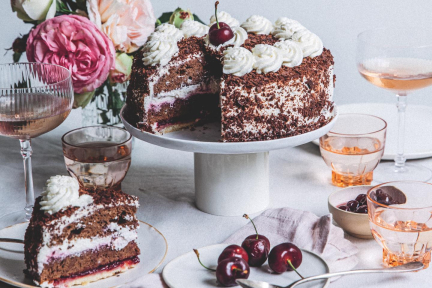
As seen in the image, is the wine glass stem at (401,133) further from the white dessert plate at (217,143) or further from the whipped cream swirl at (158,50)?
the whipped cream swirl at (158,50)

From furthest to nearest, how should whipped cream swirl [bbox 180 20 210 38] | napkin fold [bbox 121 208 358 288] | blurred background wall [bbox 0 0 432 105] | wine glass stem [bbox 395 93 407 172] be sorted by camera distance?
blurred background wall [bbox 0 0 432 105] → wine glass stem [bbox 395 93 407 172] → whipped cream swirl [bbox 180 20 210 38] → napkin fold [bbox 121 208 358 288]

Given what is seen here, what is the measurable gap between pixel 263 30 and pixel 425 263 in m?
1.16

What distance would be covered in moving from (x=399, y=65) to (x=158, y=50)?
101 cm

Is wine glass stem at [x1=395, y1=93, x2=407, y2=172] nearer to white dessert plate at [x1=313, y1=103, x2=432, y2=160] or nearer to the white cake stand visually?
white dessert plate at [x1=313, y1=103, x2=432, y2=160]

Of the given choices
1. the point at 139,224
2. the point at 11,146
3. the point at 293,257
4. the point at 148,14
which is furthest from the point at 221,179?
the point at 11,146

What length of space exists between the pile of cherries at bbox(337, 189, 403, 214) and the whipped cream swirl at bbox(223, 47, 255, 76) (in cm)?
59

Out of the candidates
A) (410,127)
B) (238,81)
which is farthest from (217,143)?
(410,127)

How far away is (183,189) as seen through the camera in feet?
8.44

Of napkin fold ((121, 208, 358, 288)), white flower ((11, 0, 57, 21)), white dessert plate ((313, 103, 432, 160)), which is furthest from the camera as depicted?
white dessert plate ((313, 103, 432, 160))

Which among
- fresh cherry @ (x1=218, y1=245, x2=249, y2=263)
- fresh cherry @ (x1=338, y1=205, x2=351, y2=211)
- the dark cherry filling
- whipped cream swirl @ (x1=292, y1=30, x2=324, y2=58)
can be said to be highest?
whipped cream swirl @ (x1=292, y1=30, x2=324, y2=58)

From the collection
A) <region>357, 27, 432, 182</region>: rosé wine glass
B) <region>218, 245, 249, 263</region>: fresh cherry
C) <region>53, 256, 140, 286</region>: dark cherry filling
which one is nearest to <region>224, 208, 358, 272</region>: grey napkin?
<region>218, 245, 249, 263</region>: fresh cherry

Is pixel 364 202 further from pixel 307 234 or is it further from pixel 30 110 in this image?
pixel 30 110

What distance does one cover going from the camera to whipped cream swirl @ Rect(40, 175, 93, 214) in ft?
5.99

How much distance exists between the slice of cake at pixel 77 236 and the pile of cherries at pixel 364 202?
741 millimetres
